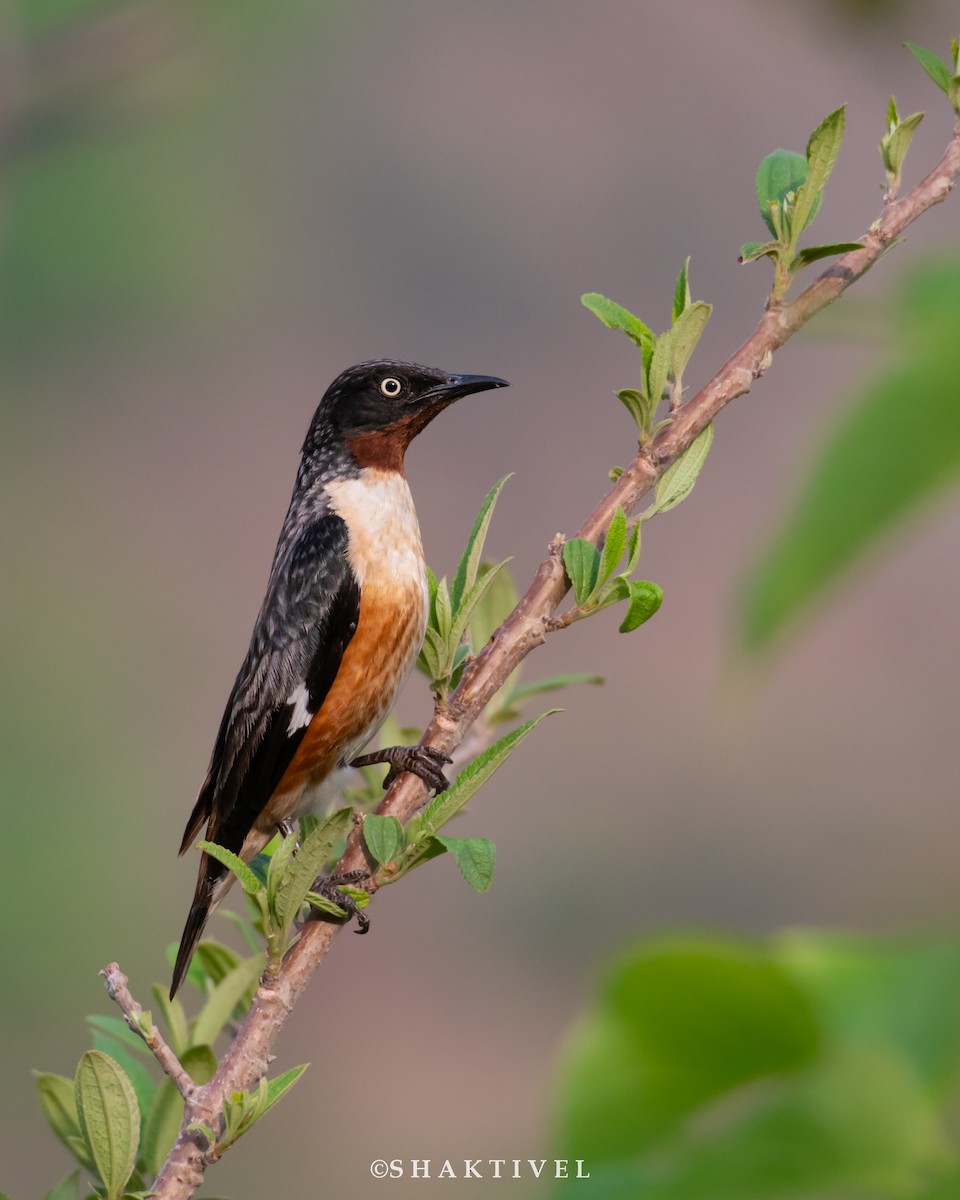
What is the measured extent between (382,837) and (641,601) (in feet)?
1.78

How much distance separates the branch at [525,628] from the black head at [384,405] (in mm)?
2063

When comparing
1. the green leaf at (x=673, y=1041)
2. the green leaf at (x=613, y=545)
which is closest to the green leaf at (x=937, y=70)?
the green leaf at (x=613, y=545)

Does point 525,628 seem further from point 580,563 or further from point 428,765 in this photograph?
point 428,765

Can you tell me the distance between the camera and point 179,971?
2652mm

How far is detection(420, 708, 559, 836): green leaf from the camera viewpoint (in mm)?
1852

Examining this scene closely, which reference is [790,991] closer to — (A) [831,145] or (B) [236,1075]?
(B) [236,1075]

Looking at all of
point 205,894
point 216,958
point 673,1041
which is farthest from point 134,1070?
point 673,1041

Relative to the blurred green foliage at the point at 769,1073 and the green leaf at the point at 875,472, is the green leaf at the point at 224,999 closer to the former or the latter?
the blurred green foliage at the point at 769,1073

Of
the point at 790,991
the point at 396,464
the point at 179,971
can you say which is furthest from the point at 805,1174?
the point at 396,464

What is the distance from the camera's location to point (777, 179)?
2008 mm

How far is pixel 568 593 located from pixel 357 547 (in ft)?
5.58

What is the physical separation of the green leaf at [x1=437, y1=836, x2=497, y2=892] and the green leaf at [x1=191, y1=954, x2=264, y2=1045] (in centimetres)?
70

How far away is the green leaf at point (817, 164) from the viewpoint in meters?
1.89

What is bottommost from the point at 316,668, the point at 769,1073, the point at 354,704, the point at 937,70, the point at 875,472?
the point at 769,1073
